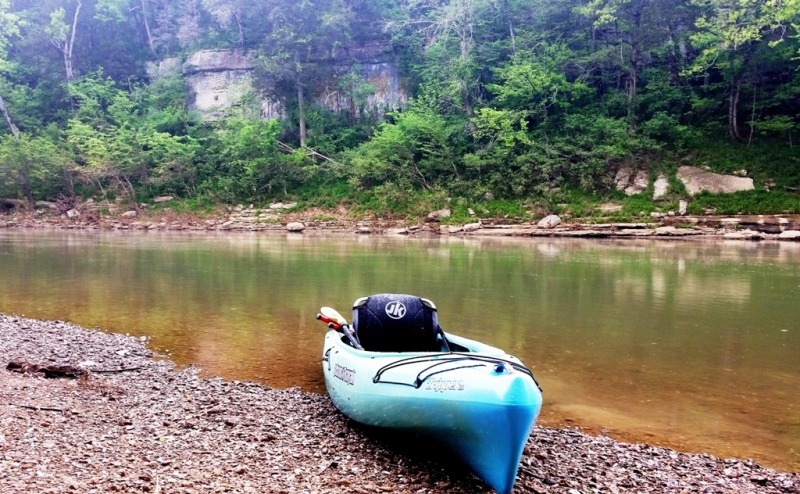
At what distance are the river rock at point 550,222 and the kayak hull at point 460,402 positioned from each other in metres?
24.3

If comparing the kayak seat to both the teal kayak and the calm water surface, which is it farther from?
the calm water surface

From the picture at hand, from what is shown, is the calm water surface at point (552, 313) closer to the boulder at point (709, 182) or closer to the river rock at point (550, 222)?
the boulder at point (709, 182)

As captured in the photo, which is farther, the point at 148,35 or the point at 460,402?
the point at 148,35

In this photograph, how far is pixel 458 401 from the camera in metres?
3.75

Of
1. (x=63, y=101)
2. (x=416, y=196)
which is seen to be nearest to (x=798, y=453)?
(x=416, y=196)

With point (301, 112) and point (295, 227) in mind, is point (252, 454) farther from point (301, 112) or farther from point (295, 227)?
point (301, 112)

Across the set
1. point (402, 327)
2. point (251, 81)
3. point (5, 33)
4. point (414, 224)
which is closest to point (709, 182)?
point (414, 224)

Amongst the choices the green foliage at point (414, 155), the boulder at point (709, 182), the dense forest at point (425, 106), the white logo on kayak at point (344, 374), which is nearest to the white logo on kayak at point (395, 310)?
the white logo on kayak at point (344, 374)

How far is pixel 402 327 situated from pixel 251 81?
3821 cm

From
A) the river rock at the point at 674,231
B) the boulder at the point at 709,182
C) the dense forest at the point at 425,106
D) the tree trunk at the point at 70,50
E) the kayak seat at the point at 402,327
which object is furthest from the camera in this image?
the tree trunk at the point at 70,50

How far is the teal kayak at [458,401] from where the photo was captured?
11.7ft

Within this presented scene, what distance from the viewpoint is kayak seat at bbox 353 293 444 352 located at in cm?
565

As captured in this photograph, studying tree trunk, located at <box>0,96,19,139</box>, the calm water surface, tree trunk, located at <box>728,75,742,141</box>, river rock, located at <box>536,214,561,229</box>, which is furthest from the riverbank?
tree trunk, located at <box>0,96,19,139</box>

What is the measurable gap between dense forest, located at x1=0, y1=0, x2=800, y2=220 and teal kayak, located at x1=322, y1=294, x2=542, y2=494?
25762 mm
